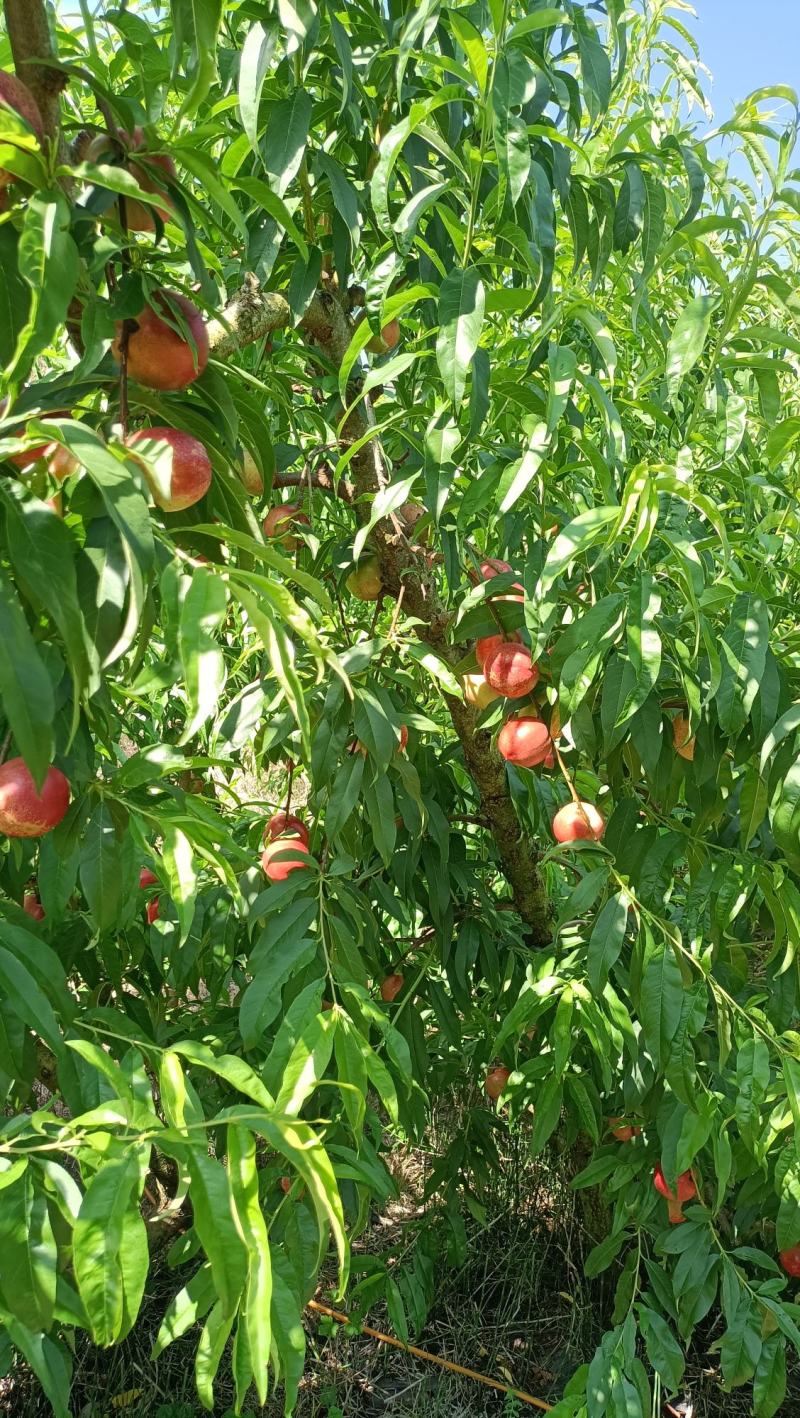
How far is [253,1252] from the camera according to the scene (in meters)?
0.63

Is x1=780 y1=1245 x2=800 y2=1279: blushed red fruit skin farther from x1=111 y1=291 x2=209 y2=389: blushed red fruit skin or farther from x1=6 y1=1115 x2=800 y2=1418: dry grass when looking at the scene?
x1=111 y1=291 x2=209 y2=389: blushed red fruit skin

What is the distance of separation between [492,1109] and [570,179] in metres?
2.02

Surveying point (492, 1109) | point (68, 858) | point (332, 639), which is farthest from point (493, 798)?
point (492, 1109)

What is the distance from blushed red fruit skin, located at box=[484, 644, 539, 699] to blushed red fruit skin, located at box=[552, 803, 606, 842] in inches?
8.2

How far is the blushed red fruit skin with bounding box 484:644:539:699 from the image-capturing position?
1.26 meters

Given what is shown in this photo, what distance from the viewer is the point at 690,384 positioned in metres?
1.84

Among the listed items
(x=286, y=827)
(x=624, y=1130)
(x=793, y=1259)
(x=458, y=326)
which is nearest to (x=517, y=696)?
(x=286, y=827)

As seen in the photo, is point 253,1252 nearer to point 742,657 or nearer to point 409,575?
point 742,657

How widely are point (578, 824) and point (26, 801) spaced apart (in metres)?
0.77

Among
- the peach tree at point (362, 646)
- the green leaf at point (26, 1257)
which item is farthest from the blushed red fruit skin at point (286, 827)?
the green leaf at point (26, 1257)

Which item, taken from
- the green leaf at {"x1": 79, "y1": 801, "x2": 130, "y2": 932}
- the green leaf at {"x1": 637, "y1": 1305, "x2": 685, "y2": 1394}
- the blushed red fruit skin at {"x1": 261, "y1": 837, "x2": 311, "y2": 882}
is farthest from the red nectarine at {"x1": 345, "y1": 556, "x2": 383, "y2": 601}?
the green leaf at {"x1": 637, "y1": 1305, "x2": 685, "y2": 1394}

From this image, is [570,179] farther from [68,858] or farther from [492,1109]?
[492,1109]

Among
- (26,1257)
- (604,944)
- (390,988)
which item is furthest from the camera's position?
(390,988)

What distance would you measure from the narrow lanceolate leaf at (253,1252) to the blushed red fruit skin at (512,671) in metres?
0.69
